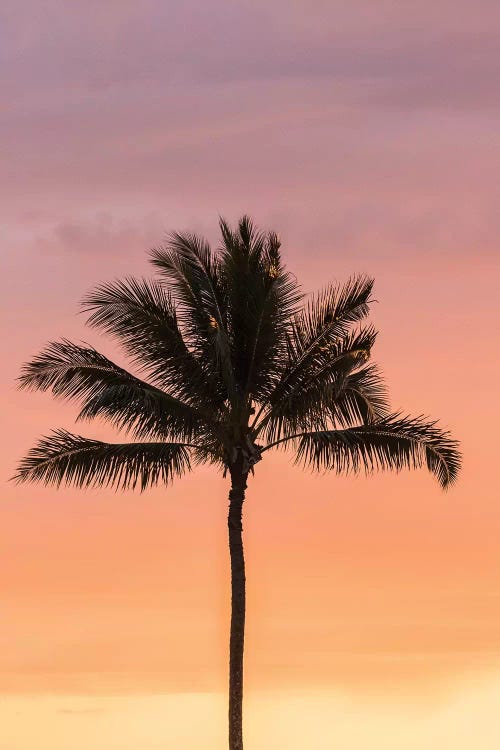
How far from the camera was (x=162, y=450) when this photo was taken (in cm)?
4334

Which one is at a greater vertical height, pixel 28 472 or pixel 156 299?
pixel 156 299

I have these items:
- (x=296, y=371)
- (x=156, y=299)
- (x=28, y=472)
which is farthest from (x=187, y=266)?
(x=28, y=472)

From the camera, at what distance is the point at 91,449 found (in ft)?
142

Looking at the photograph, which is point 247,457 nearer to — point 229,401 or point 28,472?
point 229,401

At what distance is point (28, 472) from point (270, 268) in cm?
871

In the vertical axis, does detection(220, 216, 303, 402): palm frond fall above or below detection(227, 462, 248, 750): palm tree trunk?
above

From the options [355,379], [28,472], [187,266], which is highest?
[187,266]

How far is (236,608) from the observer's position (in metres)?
43.5

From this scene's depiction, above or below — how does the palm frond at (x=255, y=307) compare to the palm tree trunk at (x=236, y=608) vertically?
above

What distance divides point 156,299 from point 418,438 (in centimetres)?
823

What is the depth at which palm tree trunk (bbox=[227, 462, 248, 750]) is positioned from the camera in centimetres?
4244

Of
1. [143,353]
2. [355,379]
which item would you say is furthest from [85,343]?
[355,379]

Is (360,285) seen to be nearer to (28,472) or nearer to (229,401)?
(229,401)

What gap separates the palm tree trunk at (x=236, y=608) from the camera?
42438 mm
